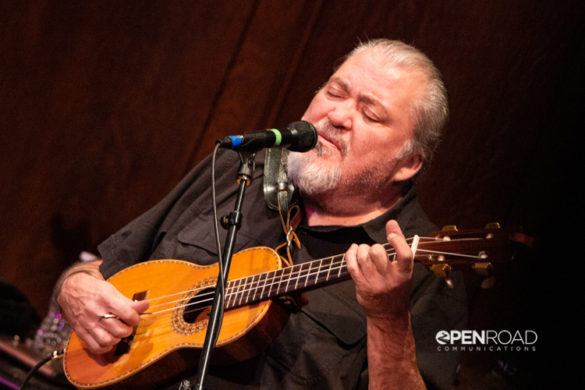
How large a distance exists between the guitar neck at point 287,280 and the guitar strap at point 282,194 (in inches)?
12.4

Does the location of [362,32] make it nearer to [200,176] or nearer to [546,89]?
[546,89]

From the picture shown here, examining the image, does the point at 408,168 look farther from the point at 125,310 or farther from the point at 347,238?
the point at 125,310

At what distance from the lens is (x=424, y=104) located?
2137mm

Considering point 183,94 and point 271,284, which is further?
point 183,94

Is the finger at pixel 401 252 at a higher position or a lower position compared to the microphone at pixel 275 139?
lower

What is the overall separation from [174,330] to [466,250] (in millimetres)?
976

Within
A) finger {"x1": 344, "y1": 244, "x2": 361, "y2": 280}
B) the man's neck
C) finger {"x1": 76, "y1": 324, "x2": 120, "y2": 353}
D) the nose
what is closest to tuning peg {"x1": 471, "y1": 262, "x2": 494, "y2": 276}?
finger {"x1": 344, "y1": 244, "x2": 361, "y2": 280}

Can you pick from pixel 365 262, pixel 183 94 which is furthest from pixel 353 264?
pixel 183 94

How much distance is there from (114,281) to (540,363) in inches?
65.8

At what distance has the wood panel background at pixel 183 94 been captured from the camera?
8.01 ft

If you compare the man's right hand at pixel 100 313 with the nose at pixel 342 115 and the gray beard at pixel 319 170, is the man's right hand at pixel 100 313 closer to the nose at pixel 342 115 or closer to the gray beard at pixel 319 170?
the gray beard at pixel 319 170

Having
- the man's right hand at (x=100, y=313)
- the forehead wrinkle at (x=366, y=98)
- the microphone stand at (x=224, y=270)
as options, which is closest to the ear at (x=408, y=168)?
the forehead wrinkle at (x=366, y=98)

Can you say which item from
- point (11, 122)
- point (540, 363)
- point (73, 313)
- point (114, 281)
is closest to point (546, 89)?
point (540, 363)

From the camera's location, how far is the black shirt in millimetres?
1752
